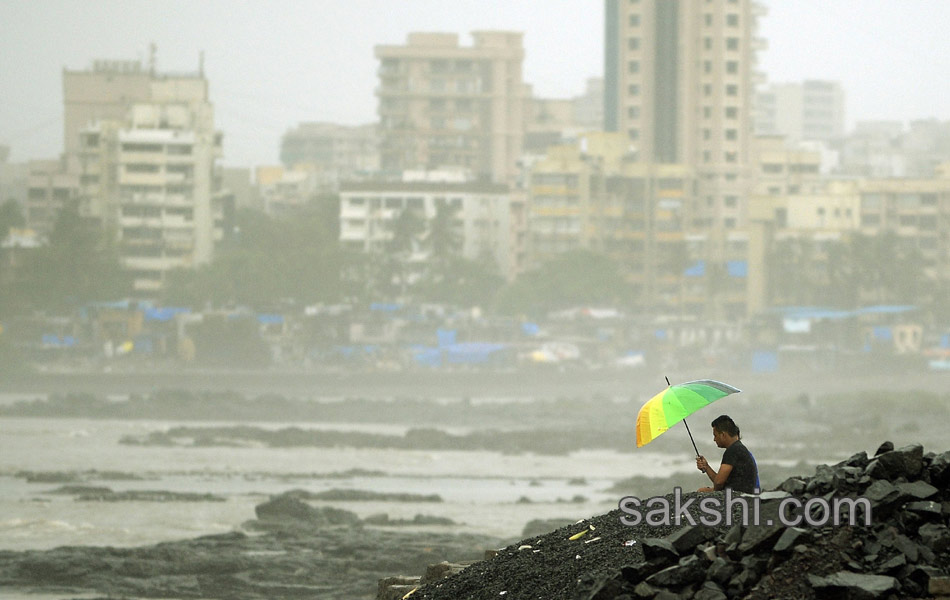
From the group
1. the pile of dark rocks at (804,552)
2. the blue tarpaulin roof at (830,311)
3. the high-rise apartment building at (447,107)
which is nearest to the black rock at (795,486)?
the pile of dark rocks at (804,552)

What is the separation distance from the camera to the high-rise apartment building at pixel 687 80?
74.3m

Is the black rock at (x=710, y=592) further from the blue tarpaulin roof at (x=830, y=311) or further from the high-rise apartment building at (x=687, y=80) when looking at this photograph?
the high-rise apartment building at (x=687, y=80)

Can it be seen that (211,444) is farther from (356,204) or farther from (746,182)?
(746,182)

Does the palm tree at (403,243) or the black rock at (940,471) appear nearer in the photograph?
the black rock at (940,471)

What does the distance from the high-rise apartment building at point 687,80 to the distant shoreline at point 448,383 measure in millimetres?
17691

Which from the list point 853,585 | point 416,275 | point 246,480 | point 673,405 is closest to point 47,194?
point 416,275

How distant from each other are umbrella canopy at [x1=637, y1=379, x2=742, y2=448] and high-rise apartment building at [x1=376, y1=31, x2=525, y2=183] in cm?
8048

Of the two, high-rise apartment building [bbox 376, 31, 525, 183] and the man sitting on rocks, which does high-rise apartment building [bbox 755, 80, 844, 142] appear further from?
the man sitting on rocks

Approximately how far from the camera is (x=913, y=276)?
220 feet

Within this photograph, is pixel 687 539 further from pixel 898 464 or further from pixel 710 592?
pixel 898 464

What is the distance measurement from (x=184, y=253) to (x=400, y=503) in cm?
4332

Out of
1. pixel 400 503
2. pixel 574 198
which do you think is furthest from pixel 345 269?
pixel 400 503

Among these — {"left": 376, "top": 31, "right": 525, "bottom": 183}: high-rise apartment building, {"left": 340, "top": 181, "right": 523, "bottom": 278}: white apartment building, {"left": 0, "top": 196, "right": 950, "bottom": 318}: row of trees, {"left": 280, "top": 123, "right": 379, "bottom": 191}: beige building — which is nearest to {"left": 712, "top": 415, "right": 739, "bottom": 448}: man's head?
{"left": 0, "top": 196, "right": 950, "bottom": 318}: row of trees

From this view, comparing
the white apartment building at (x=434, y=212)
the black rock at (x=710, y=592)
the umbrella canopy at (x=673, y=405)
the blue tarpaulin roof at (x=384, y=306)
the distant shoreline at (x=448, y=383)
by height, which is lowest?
the distant shoreline at (x=448, y=383)
